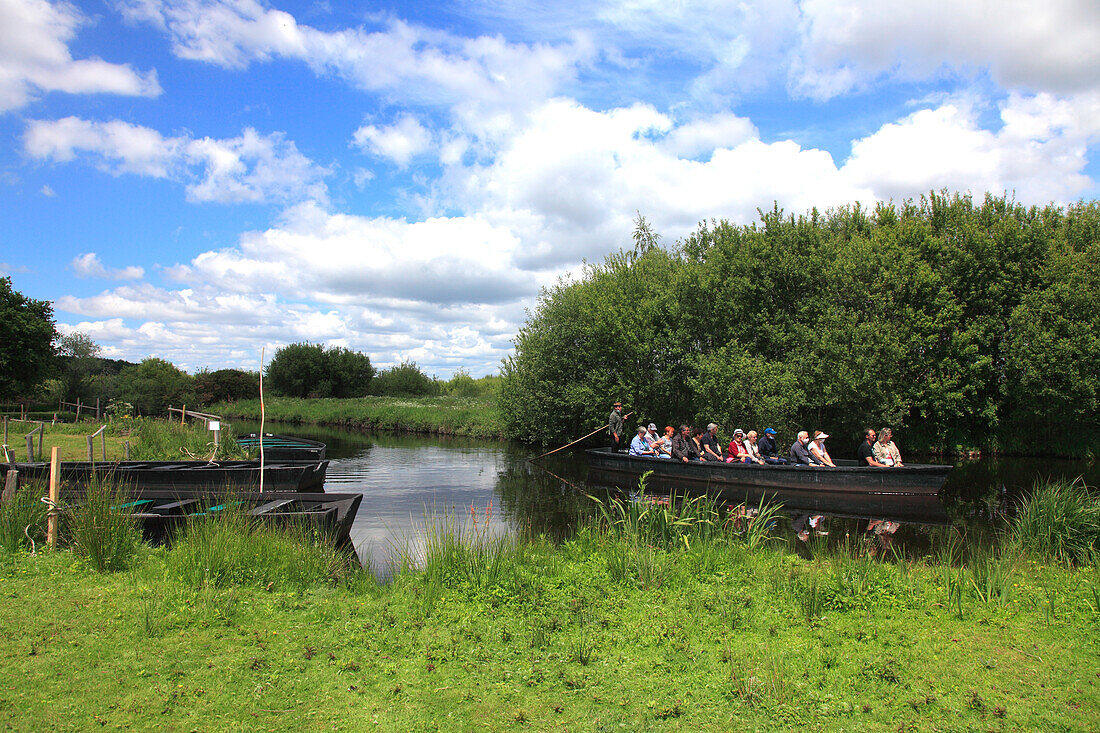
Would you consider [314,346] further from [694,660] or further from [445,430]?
[694,660]

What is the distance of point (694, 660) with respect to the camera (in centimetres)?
512

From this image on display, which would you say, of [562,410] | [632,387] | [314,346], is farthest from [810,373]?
[314,346]

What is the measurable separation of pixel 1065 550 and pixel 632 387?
1979 centimetres

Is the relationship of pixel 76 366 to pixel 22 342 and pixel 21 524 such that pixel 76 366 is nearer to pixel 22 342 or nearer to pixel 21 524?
pixel 22 342

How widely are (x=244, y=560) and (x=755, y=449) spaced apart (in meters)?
15.2

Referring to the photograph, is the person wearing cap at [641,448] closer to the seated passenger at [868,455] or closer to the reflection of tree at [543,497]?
the reflection of tree at [543,497]

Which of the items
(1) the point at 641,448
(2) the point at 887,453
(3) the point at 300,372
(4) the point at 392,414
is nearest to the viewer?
(2) the point at 887,453

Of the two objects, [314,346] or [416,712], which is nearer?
[416,712]

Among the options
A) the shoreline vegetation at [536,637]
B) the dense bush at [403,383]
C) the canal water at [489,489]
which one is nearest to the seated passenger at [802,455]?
the canal water at [489,489]

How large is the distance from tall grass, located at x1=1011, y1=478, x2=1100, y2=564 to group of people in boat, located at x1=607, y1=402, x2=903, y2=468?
7119 mm

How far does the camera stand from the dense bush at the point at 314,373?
75688 mm

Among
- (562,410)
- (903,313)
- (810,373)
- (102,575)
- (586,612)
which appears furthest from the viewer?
(562,410)

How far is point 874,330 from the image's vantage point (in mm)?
24359

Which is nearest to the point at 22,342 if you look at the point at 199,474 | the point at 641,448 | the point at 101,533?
the point at 199,474
